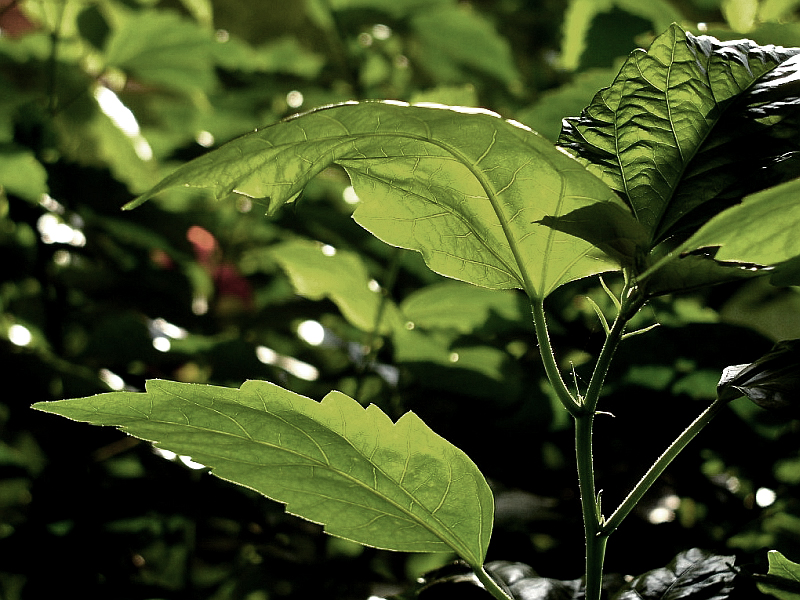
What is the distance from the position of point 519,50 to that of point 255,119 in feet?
2.45

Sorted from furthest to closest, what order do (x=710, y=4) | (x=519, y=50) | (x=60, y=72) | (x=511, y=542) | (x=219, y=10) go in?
(x=219, y=10) → (x=519, y=50) → (x=710, y=4) → (x=60, y=72) → (x=511, y=542)

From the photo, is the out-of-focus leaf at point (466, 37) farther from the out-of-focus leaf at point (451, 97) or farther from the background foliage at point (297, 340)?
the out-of-focus leaf at point (451, 97)

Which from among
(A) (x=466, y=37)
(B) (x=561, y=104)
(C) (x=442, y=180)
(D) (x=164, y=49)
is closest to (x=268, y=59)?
(D) (x=164, y=49)

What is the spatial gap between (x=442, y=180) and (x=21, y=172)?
0.66 m

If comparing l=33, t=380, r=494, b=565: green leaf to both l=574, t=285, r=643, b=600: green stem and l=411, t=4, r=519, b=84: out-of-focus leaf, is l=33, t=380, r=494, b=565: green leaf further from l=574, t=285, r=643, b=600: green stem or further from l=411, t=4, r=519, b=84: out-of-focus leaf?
l=411, t=4, r=519, b=84: out-of-focus leaf

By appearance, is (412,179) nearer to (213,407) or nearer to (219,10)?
(213,407)

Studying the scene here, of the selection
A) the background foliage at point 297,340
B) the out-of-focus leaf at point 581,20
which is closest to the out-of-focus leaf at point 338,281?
the background foliage at point 297,340

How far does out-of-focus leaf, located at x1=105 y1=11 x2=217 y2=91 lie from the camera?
1019 mm

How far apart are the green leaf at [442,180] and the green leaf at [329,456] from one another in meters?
0.09

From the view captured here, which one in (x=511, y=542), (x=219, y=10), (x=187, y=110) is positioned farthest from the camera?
(x=219, y=10)

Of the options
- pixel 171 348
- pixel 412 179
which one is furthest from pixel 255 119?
pixel 412 179

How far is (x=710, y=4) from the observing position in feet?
3.62

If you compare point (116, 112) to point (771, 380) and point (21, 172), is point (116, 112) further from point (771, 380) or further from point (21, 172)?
point (771, 380)

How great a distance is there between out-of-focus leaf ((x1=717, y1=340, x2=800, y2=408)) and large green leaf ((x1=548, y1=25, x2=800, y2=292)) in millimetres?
55
